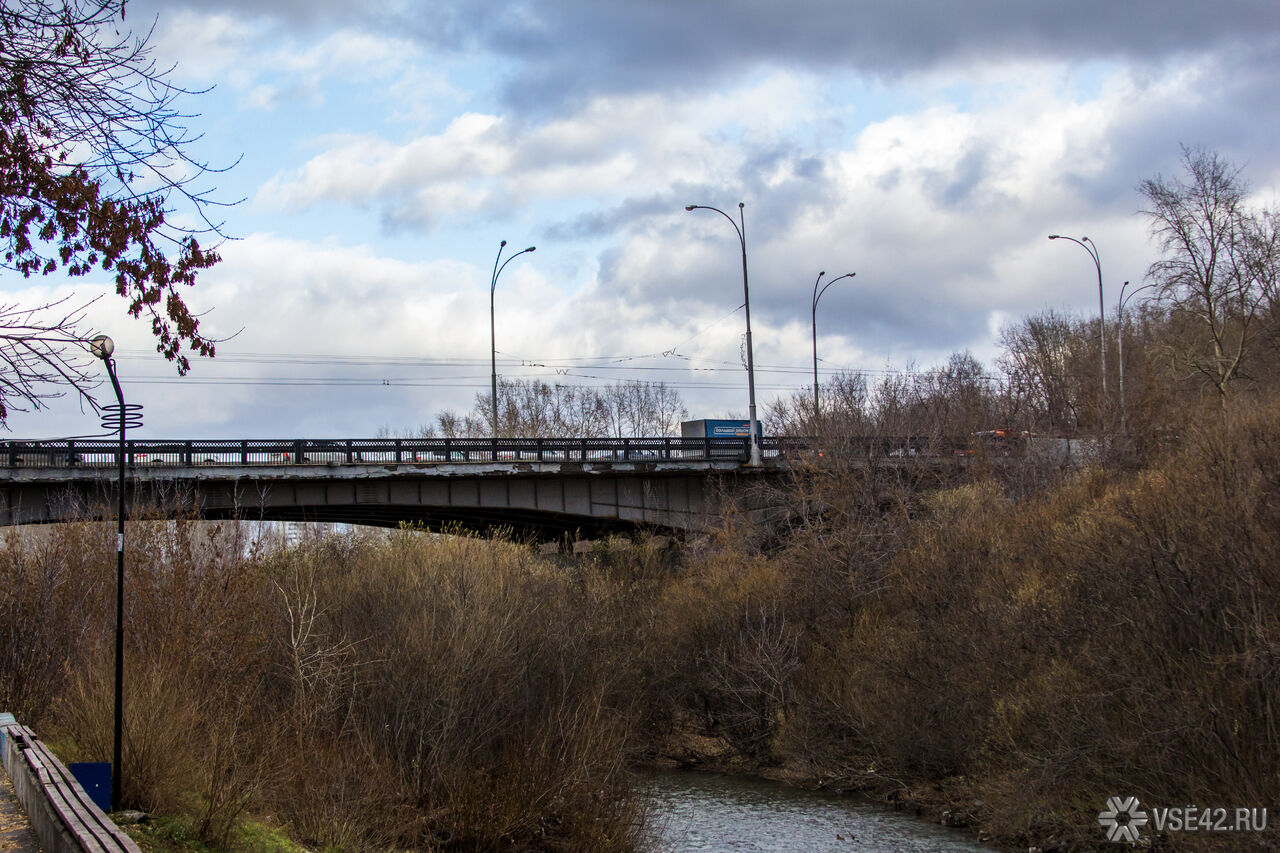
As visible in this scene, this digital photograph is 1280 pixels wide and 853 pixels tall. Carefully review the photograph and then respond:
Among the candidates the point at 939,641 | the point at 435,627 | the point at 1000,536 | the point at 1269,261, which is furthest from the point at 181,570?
the point at 1269,261

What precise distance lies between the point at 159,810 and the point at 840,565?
22006 millimetres

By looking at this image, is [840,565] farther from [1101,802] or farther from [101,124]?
[101,124]

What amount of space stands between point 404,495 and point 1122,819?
80.5 ft

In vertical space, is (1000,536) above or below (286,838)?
above

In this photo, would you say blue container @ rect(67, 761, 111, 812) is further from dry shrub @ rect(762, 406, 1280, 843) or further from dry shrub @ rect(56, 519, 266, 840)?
dry shrub @ rect(762, 406, 1280, 843)

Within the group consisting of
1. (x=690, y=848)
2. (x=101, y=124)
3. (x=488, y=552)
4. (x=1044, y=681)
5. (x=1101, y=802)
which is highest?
(x=101, y=124)

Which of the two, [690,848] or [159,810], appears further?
[690,848]

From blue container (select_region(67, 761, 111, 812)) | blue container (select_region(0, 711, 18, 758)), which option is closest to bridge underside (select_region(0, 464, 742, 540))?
blue container (select_region(0, 711, 18, 758))

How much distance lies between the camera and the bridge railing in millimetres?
29812

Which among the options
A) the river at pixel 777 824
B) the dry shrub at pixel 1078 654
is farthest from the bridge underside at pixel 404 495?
the river at pixel 777 824

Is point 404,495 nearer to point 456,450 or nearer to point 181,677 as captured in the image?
point 456,450

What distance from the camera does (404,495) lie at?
3491 cm

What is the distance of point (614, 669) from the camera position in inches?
1093

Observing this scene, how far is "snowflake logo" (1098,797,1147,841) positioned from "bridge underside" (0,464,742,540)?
63.8 feet
